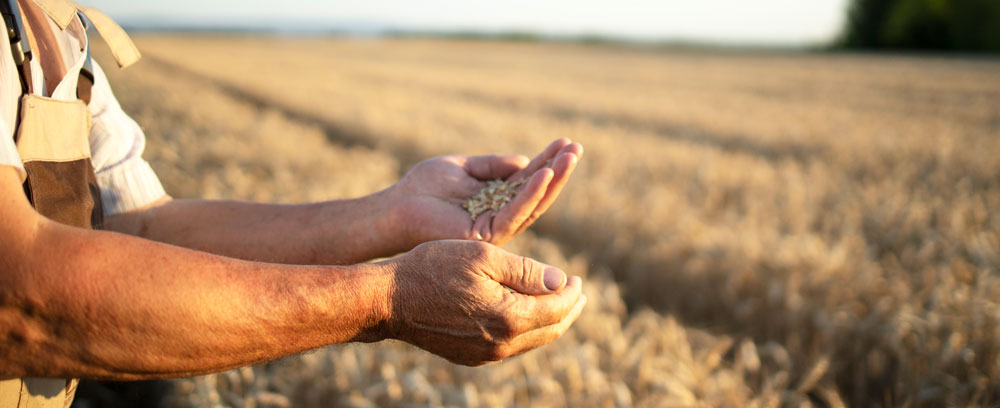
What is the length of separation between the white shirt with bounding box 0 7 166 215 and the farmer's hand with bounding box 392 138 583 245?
2.16ft

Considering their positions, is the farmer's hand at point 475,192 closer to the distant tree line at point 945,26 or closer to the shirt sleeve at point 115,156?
the shirt sleeve at point 115,156

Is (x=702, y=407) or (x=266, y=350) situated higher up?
(x=266, y=350)

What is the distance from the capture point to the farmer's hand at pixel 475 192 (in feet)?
4.87

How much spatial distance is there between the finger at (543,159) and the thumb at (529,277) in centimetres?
48

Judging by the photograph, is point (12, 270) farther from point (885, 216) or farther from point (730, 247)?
point (885, 216)

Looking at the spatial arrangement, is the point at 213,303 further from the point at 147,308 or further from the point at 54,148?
the point at 54,148

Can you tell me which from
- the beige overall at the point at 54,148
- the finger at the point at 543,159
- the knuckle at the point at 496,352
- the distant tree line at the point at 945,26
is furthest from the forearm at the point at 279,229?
the distant tree line at the point at 945,26

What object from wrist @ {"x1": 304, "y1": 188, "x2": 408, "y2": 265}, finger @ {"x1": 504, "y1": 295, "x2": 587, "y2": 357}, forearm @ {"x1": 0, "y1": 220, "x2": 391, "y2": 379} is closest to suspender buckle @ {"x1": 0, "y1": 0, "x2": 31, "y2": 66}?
forearm @ {"x1": 0, "y1": 220, "x2": 391, "y2": 379}

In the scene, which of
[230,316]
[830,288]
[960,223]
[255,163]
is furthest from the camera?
[255,163]

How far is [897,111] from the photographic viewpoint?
10.6 metres

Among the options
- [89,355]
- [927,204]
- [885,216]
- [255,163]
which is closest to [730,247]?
[885,216]

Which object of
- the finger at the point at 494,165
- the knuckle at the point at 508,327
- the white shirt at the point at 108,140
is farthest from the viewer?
the finger at the point at 494,165

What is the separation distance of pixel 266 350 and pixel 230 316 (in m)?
0.10

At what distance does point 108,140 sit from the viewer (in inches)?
56.0
